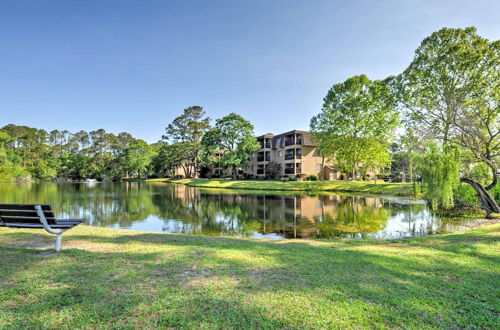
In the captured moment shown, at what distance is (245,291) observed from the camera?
153 inches

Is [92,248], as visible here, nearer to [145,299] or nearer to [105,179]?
[145,299]

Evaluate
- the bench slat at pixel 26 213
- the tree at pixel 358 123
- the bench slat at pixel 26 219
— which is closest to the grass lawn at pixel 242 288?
the bench slat at pixel 26 219

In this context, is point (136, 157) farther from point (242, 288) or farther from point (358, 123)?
point (242, 288)

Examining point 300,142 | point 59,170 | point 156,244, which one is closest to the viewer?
point 156,244

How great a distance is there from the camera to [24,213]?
578 centimetres

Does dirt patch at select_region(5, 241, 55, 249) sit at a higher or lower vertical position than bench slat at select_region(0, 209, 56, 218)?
lower

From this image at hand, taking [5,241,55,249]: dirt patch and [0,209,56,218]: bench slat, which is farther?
[5,241,55,249]: dirt patch

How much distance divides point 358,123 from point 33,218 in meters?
37.5

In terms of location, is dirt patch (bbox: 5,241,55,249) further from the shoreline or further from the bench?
the shoreline

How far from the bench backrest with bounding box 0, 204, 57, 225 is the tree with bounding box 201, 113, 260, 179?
42620mm

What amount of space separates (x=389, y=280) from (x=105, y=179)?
3232 inches

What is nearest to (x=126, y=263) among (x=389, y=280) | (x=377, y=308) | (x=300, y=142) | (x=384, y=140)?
(x=377, y=308)

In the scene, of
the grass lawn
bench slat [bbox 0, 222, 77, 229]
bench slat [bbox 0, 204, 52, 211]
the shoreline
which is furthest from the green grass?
bench slat [bbox 0, 204, 52, 211]

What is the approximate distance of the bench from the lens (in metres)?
5.67
